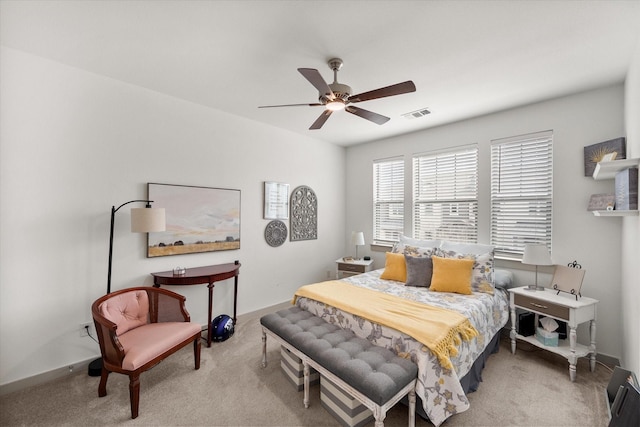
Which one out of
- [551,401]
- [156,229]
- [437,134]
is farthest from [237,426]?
[437,134]

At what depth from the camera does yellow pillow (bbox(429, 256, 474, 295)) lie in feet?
9.48

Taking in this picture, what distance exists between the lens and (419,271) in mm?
3211

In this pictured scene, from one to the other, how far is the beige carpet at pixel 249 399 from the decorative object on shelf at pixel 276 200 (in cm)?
207

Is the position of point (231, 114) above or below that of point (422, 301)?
above

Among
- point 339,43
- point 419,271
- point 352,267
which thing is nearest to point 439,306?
point 419,271

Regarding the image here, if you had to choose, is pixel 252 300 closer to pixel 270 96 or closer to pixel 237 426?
pixel 237 426

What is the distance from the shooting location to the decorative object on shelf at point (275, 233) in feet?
13.5

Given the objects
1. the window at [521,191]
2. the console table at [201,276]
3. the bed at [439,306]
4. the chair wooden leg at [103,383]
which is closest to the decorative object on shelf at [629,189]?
the window at [521,191]

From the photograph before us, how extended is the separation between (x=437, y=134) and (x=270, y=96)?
8.54ft

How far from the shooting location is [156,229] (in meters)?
2.63

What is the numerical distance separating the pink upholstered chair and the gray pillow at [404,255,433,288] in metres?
2.40

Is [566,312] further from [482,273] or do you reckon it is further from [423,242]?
→ [423,242]

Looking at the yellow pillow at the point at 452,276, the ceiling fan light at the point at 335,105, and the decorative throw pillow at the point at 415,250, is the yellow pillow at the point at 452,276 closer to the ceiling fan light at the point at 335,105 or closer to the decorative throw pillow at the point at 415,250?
the decorative throw pillow at the point at 415,250

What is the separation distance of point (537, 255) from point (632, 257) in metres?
0.74
